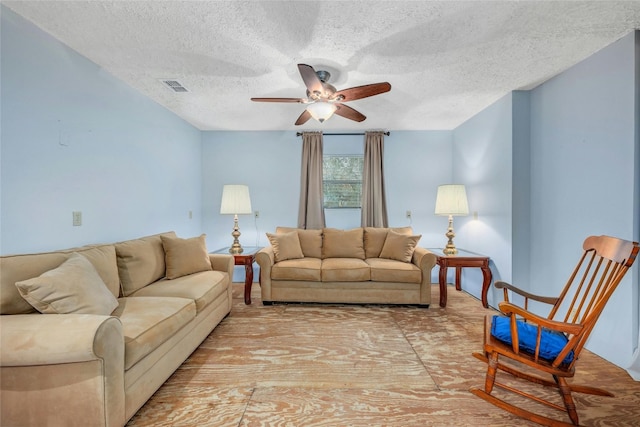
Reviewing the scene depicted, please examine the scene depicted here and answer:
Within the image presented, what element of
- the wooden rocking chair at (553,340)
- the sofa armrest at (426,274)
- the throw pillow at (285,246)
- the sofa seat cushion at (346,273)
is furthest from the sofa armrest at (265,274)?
the wooden rocking chair at (553,340)

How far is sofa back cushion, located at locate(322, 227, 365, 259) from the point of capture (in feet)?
11.6

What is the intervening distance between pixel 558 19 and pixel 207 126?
3.91 m

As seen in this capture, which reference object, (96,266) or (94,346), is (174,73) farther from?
(94,346)

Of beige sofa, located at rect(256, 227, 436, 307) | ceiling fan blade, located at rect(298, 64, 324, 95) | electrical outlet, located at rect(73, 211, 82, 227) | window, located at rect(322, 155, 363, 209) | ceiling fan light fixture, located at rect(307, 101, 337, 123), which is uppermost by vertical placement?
ceiling fan blade, located at rect(298, 64, 324, 95)

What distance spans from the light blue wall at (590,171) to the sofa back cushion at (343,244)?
1836mm

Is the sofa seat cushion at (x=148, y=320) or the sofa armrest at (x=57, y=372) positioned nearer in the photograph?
the sofa armrest at (x=57, y=372)

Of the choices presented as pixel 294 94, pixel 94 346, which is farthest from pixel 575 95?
pixel 94 346

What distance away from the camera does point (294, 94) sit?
9.36ft

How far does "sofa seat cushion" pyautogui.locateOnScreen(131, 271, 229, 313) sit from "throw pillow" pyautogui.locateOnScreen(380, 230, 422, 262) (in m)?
1.97

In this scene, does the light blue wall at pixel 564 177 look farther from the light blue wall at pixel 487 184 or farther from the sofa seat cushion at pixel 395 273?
the sofa seat cushion at pixel 395 273

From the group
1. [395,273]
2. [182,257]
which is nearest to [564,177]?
[395,273]

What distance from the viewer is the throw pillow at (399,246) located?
3322 millimetres

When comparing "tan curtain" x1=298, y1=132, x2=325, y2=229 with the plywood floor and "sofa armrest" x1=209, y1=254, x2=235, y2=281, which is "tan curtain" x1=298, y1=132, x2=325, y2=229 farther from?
the plywood floor

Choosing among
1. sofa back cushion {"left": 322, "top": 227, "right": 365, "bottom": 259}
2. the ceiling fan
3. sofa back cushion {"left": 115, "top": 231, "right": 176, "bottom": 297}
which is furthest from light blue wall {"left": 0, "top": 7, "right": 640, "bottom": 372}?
the ceiling fan
